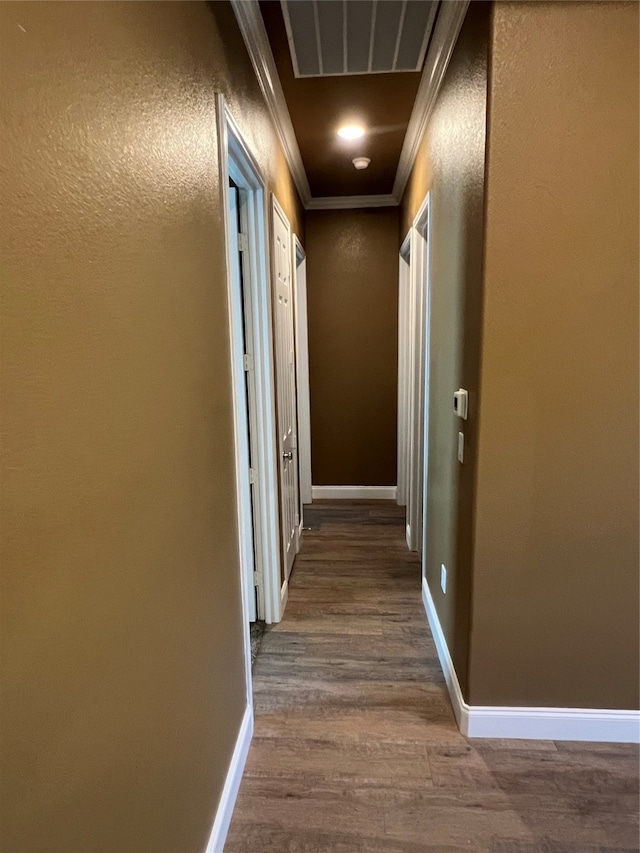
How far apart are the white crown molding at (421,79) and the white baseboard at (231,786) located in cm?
249

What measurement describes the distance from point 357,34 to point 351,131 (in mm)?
872

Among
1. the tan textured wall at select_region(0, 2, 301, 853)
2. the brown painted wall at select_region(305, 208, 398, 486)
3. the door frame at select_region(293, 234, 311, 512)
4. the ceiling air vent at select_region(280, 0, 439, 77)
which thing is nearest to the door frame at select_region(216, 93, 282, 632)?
the ceiling air vent at select_region(280, 0, 439, 77)

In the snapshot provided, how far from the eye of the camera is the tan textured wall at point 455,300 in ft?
5.14

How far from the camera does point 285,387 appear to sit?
2873 millimetres

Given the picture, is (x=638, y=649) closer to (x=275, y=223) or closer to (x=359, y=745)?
(x=359, y=745)

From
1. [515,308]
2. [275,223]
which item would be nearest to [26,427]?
[515,308]

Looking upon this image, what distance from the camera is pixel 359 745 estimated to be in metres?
1.74

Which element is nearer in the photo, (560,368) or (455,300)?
Result: (560,368)

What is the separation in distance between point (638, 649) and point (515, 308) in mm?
1303

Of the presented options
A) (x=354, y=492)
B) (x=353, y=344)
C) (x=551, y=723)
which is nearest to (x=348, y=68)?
(x=353, y=344)

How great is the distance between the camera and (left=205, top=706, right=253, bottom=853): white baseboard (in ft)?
4.38

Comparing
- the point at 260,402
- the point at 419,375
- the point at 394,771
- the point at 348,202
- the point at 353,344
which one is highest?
the point at 348,202

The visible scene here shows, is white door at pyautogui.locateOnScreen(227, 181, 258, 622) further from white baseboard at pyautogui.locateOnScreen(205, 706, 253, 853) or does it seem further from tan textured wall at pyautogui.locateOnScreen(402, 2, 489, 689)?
tan textured wall at pyautogui.locateOnScreen(402, 2, 489, 689)

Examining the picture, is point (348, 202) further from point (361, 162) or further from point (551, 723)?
point (551, 723)
